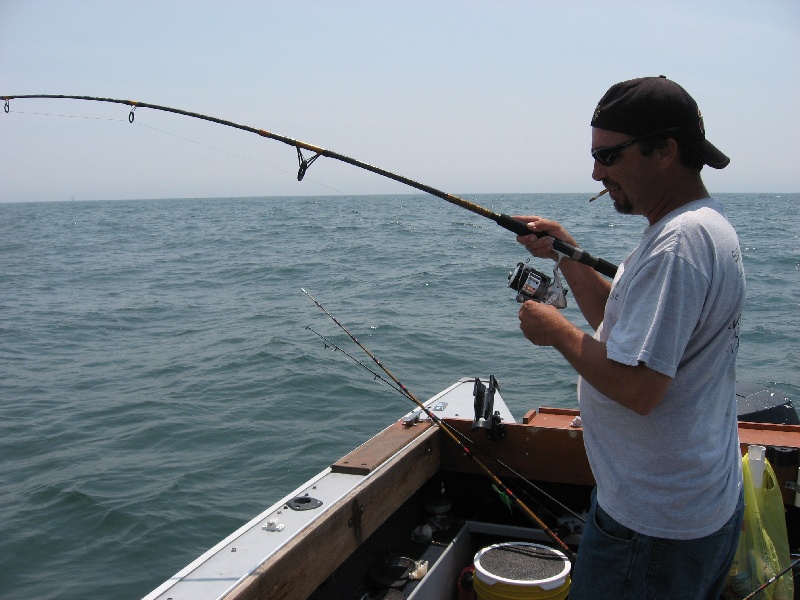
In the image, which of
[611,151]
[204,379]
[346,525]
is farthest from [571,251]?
[204,379]

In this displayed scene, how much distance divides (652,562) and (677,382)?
15.6 inches

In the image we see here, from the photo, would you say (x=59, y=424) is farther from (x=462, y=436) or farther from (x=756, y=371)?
(x=756, y=371)

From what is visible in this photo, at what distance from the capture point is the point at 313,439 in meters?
7.72

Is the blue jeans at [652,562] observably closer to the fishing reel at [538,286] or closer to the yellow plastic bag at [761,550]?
the fishing reel at [538,286]

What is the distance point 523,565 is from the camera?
115 inches

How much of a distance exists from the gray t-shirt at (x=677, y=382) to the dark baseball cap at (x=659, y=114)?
0.45 ft

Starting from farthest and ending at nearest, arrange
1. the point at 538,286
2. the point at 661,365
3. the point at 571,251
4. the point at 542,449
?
the point at 542,449
the point at 538,286
the point at 571,251
the point at 661,365

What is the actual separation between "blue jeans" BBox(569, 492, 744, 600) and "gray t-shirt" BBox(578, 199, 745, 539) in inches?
1.3

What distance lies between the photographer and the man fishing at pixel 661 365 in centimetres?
147

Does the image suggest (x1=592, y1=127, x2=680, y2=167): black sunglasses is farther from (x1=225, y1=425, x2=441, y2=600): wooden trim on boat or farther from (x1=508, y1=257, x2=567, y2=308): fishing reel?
(x1=225, y1=425, x2=441, y2=600): wooden trim on boat

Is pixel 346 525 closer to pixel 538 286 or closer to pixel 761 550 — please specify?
pixel 538 286

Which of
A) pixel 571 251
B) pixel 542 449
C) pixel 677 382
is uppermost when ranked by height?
pixel 571 251

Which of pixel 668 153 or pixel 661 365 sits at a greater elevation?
pixel 668 153

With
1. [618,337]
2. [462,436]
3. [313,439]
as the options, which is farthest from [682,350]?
[313,439]
